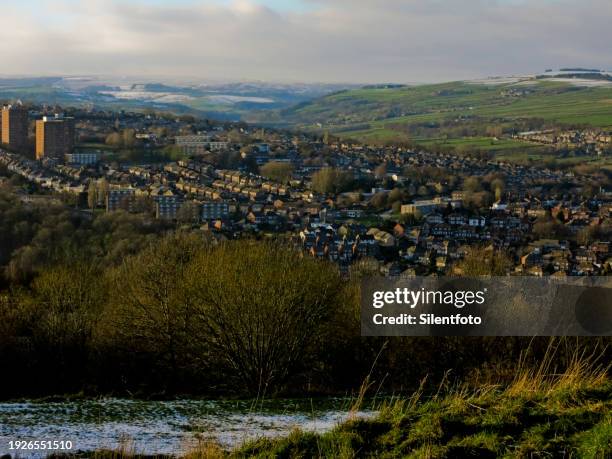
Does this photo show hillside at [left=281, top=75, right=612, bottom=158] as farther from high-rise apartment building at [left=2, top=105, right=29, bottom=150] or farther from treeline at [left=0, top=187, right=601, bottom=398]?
treeline at [left=0, top=187, right=601, bottom=398]

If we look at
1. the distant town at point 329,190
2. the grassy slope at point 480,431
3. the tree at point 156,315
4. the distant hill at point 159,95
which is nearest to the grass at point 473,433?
the grassy slope at point 480,431

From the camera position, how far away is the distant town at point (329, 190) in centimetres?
2972

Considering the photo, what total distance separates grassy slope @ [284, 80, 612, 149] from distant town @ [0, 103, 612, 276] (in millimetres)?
12279

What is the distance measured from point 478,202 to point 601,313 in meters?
33.9

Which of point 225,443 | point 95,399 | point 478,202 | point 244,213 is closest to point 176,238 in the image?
point 95,399

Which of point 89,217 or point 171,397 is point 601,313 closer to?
point 171,397

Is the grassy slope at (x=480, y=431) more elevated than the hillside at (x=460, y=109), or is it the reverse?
the hillside at (x=460, y=109)

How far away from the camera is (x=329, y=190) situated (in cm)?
5028

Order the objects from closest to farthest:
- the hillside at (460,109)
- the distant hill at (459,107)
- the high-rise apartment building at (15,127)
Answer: the high-rise apartment building at (15,127)
the hillside at (460,109)
the distant hill at (459,107)

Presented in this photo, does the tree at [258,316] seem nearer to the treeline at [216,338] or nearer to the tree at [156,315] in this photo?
the treeline at [216,338]

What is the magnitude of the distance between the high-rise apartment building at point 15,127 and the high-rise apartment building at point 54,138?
5.82ft

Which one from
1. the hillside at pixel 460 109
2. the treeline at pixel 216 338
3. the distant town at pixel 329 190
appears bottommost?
the distant town at pixel 329 190

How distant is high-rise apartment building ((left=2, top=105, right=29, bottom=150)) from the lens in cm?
6259

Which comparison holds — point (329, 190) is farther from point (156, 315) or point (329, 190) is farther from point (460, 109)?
point (460, 109)
